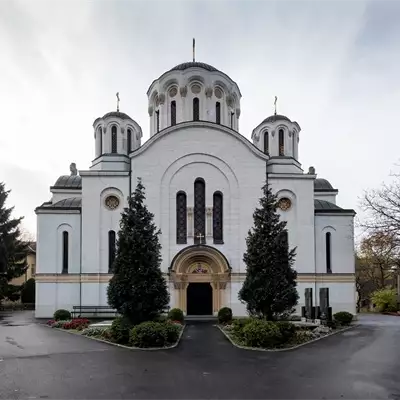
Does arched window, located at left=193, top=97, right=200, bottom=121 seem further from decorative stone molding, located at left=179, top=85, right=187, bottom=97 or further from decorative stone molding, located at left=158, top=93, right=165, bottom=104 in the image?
decorative stone molding, located at left=158, top=93, right=165, bottom=104

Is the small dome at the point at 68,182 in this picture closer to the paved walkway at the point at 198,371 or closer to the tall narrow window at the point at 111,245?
the tall narrow window at the point at 111,245

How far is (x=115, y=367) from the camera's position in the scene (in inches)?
553

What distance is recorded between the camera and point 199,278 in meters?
34.1

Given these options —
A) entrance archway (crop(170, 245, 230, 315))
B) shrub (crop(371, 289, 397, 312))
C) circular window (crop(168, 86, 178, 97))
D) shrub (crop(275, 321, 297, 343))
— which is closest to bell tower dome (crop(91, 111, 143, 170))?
circular window (crop(168, 86, 178, 97))

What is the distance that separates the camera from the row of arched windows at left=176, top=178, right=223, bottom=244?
34375 mm

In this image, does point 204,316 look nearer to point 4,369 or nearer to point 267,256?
point 267,256

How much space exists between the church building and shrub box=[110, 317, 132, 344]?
13216 millimetres

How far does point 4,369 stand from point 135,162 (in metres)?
22.4

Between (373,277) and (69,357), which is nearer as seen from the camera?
(69,357)

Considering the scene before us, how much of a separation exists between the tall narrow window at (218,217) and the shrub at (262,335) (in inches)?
624

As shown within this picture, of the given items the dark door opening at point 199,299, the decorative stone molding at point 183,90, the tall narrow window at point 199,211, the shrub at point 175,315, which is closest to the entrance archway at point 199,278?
the dark door opening at point 199,299

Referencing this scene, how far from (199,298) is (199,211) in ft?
19.4

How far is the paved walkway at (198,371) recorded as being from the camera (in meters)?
11.0

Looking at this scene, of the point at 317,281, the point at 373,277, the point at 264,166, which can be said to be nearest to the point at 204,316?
the point at 317,281
